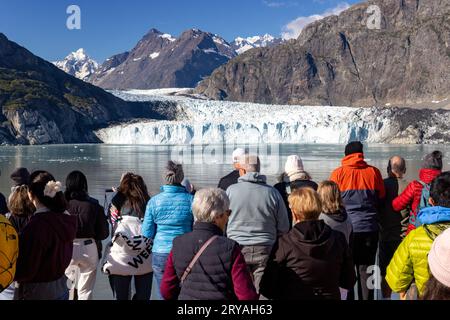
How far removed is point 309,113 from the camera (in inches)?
2933

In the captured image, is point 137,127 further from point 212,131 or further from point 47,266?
point 47,266

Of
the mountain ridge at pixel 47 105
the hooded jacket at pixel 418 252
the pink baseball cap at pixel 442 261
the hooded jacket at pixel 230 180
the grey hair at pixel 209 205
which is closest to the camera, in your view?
the pink baseball cap at pixel 442 261

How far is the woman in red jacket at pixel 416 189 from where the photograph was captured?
15.3 feet

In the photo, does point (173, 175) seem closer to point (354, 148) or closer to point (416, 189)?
point (354, 148)

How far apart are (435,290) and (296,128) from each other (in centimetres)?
6706

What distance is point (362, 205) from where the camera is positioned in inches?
189

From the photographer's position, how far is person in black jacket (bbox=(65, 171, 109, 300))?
4387 millimetres

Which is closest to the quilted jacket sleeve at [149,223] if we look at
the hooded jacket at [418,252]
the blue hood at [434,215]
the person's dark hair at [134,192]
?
the person's dark hair at [134,192]

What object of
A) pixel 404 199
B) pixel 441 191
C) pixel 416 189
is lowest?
pixel 404 199

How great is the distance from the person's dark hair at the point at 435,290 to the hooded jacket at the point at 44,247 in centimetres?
227

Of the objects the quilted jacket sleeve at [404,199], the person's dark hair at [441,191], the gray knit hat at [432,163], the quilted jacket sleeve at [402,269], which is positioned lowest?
the quilted jacket sleeve at [402,269]

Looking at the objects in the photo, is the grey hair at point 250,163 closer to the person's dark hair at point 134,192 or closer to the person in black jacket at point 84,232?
the person's dark hair at point 134,192

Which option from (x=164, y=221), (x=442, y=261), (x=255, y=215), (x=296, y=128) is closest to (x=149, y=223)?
A: (x=164, y=221)

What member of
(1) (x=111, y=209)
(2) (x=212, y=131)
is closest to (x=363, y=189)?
(1) (x=111, y=209)
